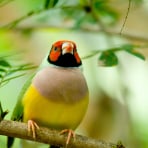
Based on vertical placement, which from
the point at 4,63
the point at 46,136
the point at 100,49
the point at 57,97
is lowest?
the point at 46,136

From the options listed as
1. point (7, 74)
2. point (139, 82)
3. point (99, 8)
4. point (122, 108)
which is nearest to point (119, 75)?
point (122, 108)

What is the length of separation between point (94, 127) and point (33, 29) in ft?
2.45

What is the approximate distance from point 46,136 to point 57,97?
217 millimetres

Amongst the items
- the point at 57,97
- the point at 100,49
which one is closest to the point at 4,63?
the point at 57,97

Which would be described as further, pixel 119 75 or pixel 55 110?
pixel 119 75

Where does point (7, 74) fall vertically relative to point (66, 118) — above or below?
above

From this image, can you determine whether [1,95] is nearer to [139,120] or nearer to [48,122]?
[139,120]

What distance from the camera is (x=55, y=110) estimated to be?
2.24 meters

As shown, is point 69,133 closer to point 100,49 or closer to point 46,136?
point 46,136

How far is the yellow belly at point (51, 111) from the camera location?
7.38 feet

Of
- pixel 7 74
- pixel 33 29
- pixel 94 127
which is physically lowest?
pixel 94 127

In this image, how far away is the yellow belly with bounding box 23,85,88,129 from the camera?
88.5 inches

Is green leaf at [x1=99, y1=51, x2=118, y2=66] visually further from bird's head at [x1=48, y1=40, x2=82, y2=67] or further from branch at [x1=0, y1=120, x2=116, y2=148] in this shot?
branch at [x1=0, y1=120, x2=116, y2=148]

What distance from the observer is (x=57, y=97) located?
2240 millimetres
